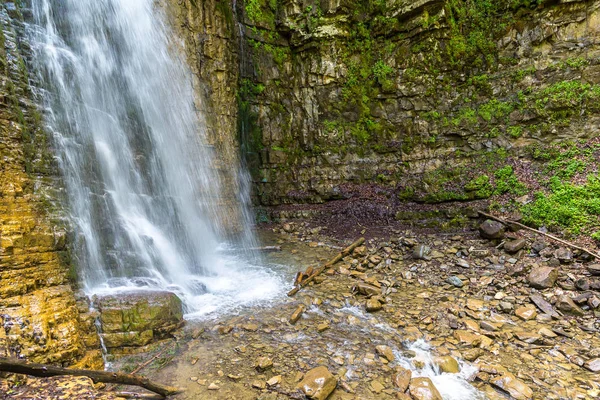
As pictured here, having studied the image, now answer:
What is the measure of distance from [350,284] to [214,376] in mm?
3325

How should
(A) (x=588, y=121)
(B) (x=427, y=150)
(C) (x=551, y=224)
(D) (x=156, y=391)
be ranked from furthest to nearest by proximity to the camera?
(B) (x=427, y=150)
(A) (x=588, y=121)
(C) (x=551, y=224)
(D) (x=156, y=391)

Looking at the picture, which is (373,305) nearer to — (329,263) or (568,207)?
(329,263)

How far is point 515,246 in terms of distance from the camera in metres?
6.39

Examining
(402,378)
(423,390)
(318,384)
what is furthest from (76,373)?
(423,390)

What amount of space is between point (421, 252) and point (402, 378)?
13.5 ft

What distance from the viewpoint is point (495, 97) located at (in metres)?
8.94

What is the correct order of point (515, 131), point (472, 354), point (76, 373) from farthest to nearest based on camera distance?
point (515, 131) < point (472, 354) < point (76, 373)

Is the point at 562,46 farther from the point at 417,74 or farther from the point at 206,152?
the point at 206,152

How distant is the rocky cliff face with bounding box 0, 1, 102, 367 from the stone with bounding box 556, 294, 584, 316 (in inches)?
278

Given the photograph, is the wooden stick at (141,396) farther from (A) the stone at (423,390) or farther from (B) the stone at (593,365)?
(B) the stone at (593,365)

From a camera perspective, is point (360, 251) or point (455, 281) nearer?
point (455, 281)

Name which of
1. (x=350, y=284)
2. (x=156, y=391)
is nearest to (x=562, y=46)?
(x=350, y=284)

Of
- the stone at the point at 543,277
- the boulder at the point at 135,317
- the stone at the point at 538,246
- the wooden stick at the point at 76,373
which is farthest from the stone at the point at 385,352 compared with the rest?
the stone at the point at 538,246

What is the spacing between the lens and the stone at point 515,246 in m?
6.38
